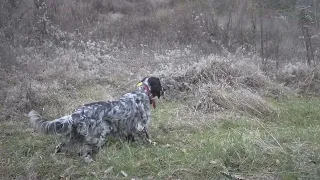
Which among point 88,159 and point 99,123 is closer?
point 88,159

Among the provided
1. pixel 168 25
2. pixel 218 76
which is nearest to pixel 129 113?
pixel 218 76

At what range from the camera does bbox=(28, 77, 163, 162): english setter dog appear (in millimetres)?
4777

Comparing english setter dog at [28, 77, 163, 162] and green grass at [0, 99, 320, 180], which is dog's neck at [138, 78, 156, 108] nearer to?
english setter dog at [28, 77, 163, 162]

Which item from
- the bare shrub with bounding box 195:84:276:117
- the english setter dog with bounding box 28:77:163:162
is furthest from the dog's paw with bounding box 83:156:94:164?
the bare shrub with bounding box 195:84:276:117

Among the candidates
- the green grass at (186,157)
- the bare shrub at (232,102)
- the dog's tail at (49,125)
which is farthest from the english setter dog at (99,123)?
the bare shrub at (232,102)

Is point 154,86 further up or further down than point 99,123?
further up

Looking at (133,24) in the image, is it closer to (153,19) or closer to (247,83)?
(153,19)

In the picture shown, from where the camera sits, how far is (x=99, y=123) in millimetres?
4984

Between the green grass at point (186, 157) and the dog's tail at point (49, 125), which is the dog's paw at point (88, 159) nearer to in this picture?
the green grass at point (186, 157)

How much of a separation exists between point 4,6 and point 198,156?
27.2ft

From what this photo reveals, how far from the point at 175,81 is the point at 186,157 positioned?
144 inches

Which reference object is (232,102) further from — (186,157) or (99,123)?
(99,123)

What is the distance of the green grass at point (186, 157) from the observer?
441 cm

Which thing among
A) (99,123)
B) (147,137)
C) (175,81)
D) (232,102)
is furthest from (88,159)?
(175,81)
